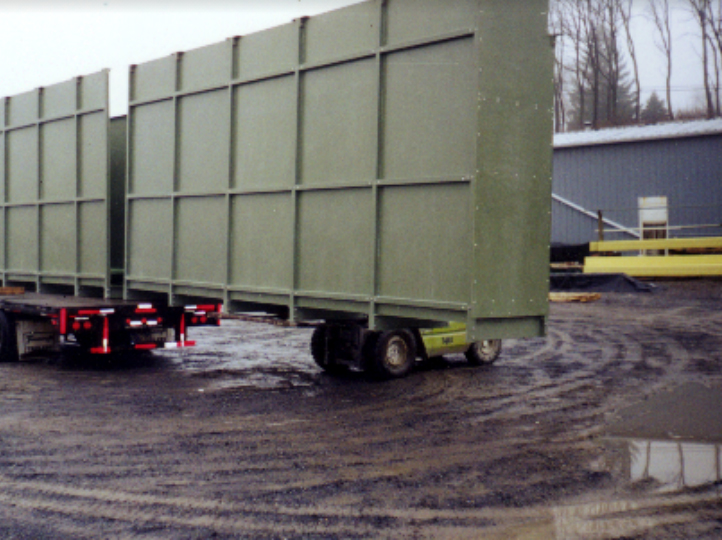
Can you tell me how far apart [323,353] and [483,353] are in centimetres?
246

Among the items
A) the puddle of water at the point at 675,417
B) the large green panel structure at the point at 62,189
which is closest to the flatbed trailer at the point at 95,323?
the large green panel structure at the point at 62,189

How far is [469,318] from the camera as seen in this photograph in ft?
22.4

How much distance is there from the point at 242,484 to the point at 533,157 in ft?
12.6

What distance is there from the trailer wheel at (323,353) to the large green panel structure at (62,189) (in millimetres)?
2877

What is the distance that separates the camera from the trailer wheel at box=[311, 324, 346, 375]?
10.5 meters

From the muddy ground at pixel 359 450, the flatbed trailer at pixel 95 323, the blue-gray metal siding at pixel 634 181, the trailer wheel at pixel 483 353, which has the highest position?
the blue-gray metal siding at pixel 634 181

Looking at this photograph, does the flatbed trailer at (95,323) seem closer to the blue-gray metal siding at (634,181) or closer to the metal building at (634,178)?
the metal building at (634,178)

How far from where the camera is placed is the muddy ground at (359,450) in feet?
16.1

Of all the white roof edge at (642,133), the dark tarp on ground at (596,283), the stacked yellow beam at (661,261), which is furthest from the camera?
the white roof edge at (642,133)

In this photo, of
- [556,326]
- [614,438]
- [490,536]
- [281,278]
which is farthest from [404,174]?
[556,326]

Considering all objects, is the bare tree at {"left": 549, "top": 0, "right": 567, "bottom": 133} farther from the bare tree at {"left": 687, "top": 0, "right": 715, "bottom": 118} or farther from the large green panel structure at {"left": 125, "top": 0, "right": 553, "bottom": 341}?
the large green panel structure at {"left": 125, "top": 0, "right": 553, "bottom": 341}

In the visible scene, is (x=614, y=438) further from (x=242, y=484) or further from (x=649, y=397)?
(x=242, y=484)

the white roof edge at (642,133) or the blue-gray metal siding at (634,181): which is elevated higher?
the white roof edge at (642,133)

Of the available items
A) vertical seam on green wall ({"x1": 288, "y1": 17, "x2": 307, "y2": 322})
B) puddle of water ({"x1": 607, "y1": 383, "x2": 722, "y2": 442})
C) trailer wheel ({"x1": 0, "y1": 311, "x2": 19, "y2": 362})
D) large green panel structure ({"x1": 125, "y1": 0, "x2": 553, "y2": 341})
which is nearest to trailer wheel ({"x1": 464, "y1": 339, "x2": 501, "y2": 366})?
large green panel structure ({"x1": 125, "y1": 0, "x2": 553, "y2": 341})
